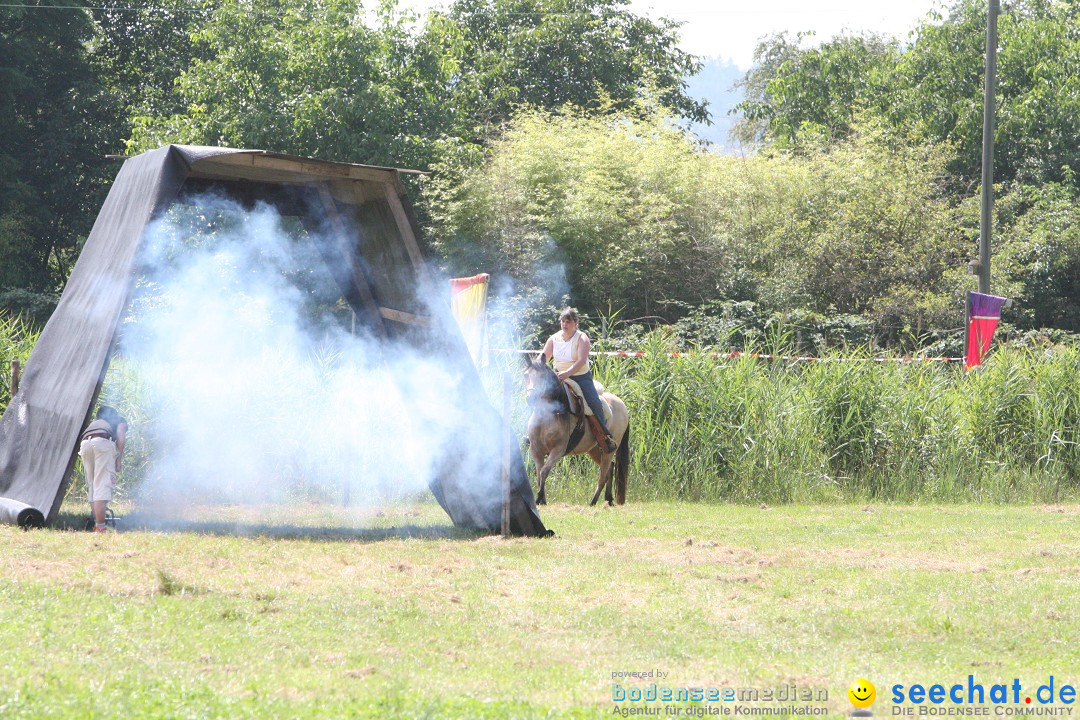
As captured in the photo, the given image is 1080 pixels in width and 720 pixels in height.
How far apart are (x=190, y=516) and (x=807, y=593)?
280 inches

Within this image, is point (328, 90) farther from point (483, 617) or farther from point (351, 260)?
point (483, 617)

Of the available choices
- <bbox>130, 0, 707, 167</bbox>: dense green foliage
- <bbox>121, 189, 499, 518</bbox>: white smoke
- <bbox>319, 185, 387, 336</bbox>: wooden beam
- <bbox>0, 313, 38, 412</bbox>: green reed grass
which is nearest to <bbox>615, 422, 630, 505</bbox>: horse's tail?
<bbox>121, 189, 499, 518</bbox>: white smoke

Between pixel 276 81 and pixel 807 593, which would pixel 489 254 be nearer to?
pixel 276 81

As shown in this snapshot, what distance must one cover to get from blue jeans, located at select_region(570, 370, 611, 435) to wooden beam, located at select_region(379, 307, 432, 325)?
3.33m

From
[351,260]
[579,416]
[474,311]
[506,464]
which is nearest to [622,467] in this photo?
[579,416]

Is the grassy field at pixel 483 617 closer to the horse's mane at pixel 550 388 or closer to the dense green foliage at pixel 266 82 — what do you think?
the horse's mane at pixel 550 388

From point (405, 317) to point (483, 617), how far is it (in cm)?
442

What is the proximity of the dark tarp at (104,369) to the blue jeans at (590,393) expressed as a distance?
3.02m

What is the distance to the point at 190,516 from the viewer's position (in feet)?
42.9

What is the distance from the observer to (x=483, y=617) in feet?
24.8

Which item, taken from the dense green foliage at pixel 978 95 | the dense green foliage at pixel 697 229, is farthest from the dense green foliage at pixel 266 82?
the dense green foliage at pixel 978 95

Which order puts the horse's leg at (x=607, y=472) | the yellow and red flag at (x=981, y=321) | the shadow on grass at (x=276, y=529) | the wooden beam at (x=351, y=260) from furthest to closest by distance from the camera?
the yellow and red flag at (x=981, y=321), the horse's leg at (x=607, y=472), the wooden beam at (x=351, y=260), the shadow on grass at (x=276, y=529)

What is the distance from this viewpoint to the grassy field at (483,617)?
5.81m

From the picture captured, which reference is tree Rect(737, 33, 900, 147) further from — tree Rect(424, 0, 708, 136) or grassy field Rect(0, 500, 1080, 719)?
grassy field Rect(0, 500, 1080, 719)
